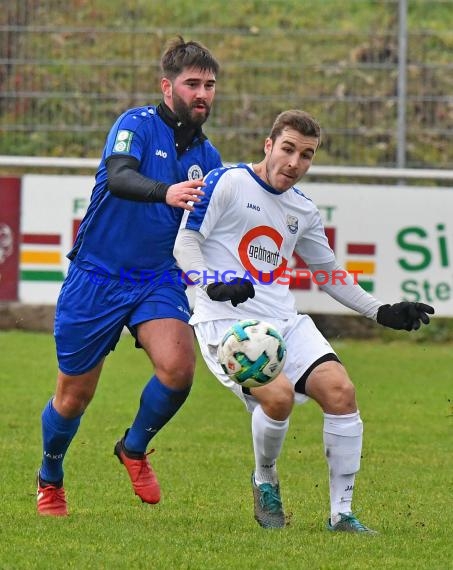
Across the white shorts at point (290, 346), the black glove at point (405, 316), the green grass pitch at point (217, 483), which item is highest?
the black glove at point (405, 316)

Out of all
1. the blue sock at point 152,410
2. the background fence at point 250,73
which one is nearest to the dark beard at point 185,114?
the blue sock at point 152,410

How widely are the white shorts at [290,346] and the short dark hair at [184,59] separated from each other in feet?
4.08

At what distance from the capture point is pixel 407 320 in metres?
6.61

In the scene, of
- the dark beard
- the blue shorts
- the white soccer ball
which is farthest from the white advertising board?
the white soccer ball

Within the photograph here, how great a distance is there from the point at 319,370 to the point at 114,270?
3.79 ft

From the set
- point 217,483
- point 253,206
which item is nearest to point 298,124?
point 253,206

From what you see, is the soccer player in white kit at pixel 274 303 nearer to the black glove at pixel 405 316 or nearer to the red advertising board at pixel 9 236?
the black glove at pixel 405 316

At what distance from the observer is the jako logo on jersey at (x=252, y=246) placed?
6.47 meters

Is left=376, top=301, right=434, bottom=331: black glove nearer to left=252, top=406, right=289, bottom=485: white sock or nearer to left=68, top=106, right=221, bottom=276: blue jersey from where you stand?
left=252, top=406, right=289, bottom=485: white sock

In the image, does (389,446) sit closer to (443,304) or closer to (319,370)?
(319,370)

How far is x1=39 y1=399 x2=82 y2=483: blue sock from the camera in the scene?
671cm

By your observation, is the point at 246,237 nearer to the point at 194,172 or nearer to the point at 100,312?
the point at 194,172

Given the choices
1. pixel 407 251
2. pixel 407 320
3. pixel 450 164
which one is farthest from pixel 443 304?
pixel 407 320

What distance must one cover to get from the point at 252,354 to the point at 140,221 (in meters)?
1.09
